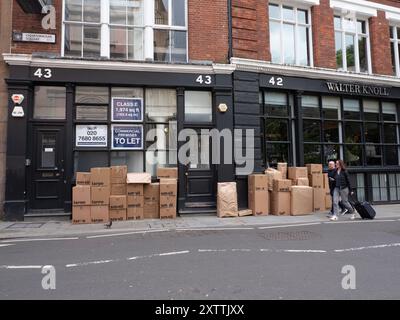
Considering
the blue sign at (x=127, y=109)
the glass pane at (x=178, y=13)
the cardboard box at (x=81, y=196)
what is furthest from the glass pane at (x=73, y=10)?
the cardboard box at (x=81, y=196)

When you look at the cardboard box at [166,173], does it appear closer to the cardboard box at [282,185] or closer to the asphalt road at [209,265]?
the asphalt road at [209,265]

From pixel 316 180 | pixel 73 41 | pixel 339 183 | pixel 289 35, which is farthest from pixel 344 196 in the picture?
pixel 73 41

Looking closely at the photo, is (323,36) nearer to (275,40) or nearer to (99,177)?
(275,40)

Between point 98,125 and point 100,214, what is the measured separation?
2.80 metres

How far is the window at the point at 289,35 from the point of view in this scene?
14.0m

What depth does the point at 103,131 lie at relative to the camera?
459 inches

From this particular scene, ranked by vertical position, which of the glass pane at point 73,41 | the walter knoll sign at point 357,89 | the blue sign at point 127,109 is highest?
the glass pane at point 73,41

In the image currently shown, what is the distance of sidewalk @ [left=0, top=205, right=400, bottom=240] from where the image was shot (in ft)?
30.3

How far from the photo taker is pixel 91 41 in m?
11.9

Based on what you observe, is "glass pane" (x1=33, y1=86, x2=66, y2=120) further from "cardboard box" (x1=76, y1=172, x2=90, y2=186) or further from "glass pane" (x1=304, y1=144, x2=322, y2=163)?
"glass pane" (x1=304, y1=144, x2=322, y2=163)

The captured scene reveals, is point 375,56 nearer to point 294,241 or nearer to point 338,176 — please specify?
point 338,176

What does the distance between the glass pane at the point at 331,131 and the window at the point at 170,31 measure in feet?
19.4

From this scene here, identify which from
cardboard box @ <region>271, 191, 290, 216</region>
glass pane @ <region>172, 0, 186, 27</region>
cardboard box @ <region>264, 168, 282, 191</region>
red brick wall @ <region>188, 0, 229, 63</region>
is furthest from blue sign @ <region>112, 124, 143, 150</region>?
cardboard box @ <region>271, 191, 290, 216</region>

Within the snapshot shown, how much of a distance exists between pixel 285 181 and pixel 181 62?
196 inches
